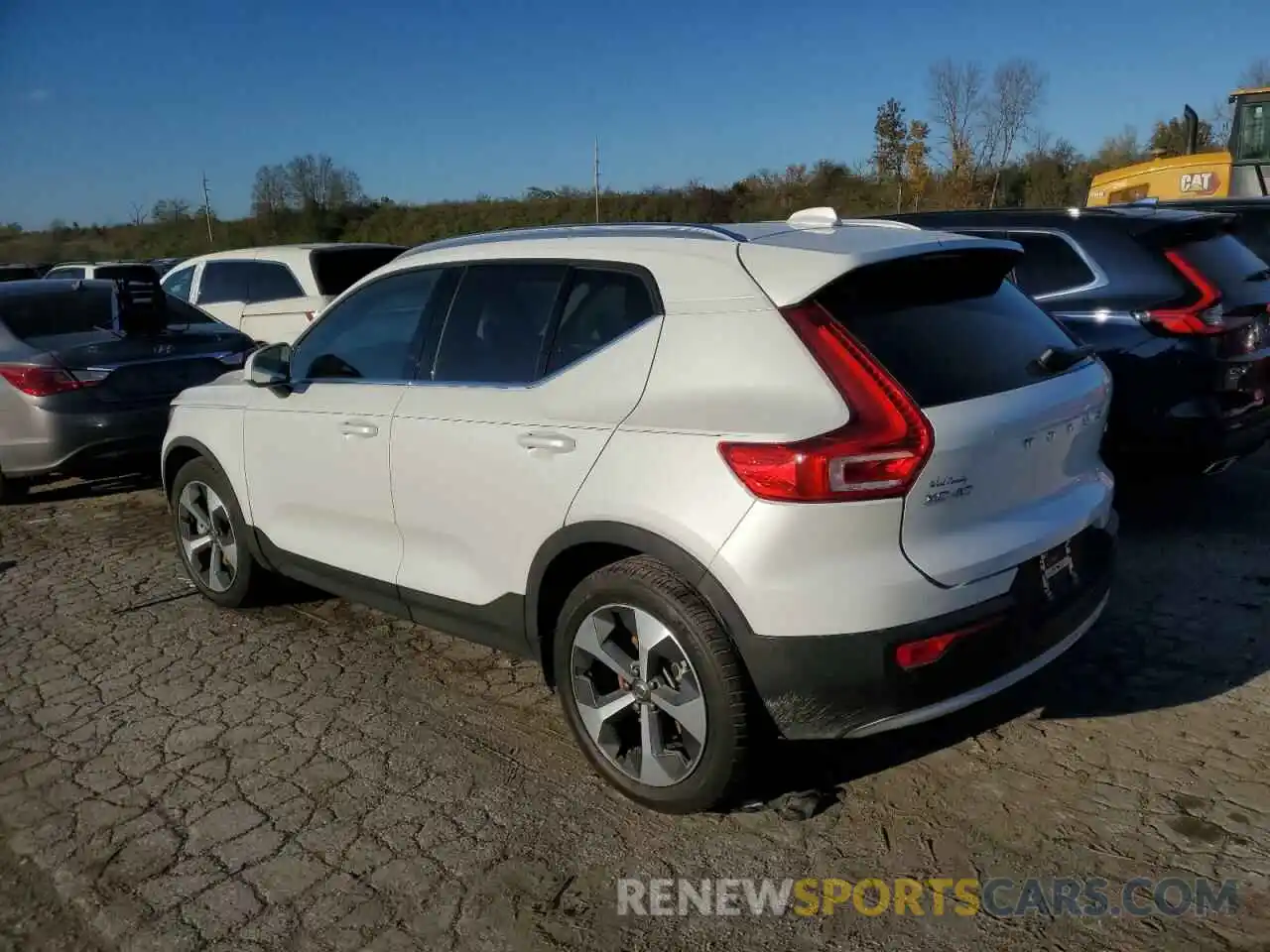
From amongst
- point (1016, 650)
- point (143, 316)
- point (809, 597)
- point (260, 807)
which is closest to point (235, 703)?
point (260, 807)

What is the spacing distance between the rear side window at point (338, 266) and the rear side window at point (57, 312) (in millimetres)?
3036

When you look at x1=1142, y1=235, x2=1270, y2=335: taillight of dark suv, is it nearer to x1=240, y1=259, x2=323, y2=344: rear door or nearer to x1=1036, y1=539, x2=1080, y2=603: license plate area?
x1=1036, y1=539, x2=1080, y2=603: license plate area

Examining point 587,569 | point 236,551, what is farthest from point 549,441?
point 236,551

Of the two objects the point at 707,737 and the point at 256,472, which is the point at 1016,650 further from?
the point at 256,472

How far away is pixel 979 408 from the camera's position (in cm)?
303

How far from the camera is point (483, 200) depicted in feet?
203

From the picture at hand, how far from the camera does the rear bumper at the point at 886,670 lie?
2855 millimetres

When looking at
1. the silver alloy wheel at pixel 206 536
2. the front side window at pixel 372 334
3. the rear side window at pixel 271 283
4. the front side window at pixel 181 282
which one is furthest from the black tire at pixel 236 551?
the front side window at pixel 181 282

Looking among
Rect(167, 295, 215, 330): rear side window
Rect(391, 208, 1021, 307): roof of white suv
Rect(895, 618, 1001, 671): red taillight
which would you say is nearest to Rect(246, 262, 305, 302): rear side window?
Rect(167, 295, 215, 330): rear side window

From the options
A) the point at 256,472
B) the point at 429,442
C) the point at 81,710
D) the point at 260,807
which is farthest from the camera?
the point at 256,472

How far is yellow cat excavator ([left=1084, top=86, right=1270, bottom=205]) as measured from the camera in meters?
13.1

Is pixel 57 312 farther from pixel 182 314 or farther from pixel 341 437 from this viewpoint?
pixel 341 437

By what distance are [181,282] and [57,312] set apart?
5.05 metres

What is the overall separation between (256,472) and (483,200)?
5973cm
